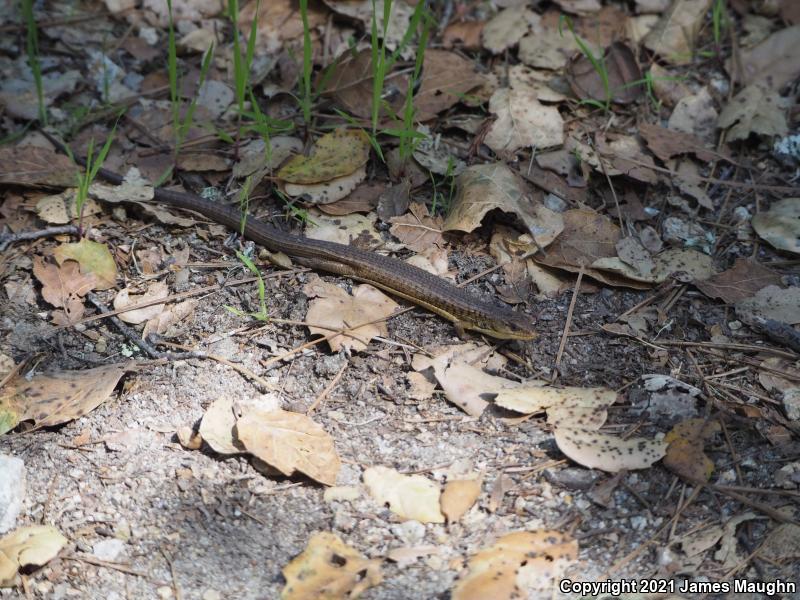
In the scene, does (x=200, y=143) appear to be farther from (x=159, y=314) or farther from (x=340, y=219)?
(x=159, y=314)

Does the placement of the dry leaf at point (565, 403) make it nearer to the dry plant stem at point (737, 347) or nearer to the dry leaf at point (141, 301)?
the dry plant stem at point (737, 347)

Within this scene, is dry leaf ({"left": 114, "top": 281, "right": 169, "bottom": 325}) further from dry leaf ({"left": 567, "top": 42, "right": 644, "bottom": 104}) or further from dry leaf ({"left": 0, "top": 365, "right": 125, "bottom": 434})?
dry leaf ({"left": 567, "top": 42, "right": 644, "bottom": 104})

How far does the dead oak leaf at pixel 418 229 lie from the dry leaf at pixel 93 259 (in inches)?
65.1

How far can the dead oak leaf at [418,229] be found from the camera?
454 centimetres

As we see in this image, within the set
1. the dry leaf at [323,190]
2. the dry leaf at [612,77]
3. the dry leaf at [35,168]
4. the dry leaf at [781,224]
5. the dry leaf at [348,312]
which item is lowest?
the dry leaf at [348,312]

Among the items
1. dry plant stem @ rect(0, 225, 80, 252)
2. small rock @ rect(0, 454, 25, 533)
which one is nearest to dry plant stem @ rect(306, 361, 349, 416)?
Answer: small rock @ rect(0, 454, 25, 533)

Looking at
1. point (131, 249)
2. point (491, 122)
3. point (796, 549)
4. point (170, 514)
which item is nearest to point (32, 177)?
point (131, 249)

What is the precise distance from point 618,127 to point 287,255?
2.45 meters

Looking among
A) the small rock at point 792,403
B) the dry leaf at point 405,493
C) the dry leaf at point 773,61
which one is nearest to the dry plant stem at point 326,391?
the dry leaf at point 405,493

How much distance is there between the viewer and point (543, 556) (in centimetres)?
295

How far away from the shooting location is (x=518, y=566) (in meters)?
2.89

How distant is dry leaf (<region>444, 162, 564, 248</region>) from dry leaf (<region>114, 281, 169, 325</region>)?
1.69 m

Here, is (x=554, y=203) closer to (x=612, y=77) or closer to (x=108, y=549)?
(x=612, y=77)

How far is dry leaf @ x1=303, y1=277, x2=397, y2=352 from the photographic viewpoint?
390cm
